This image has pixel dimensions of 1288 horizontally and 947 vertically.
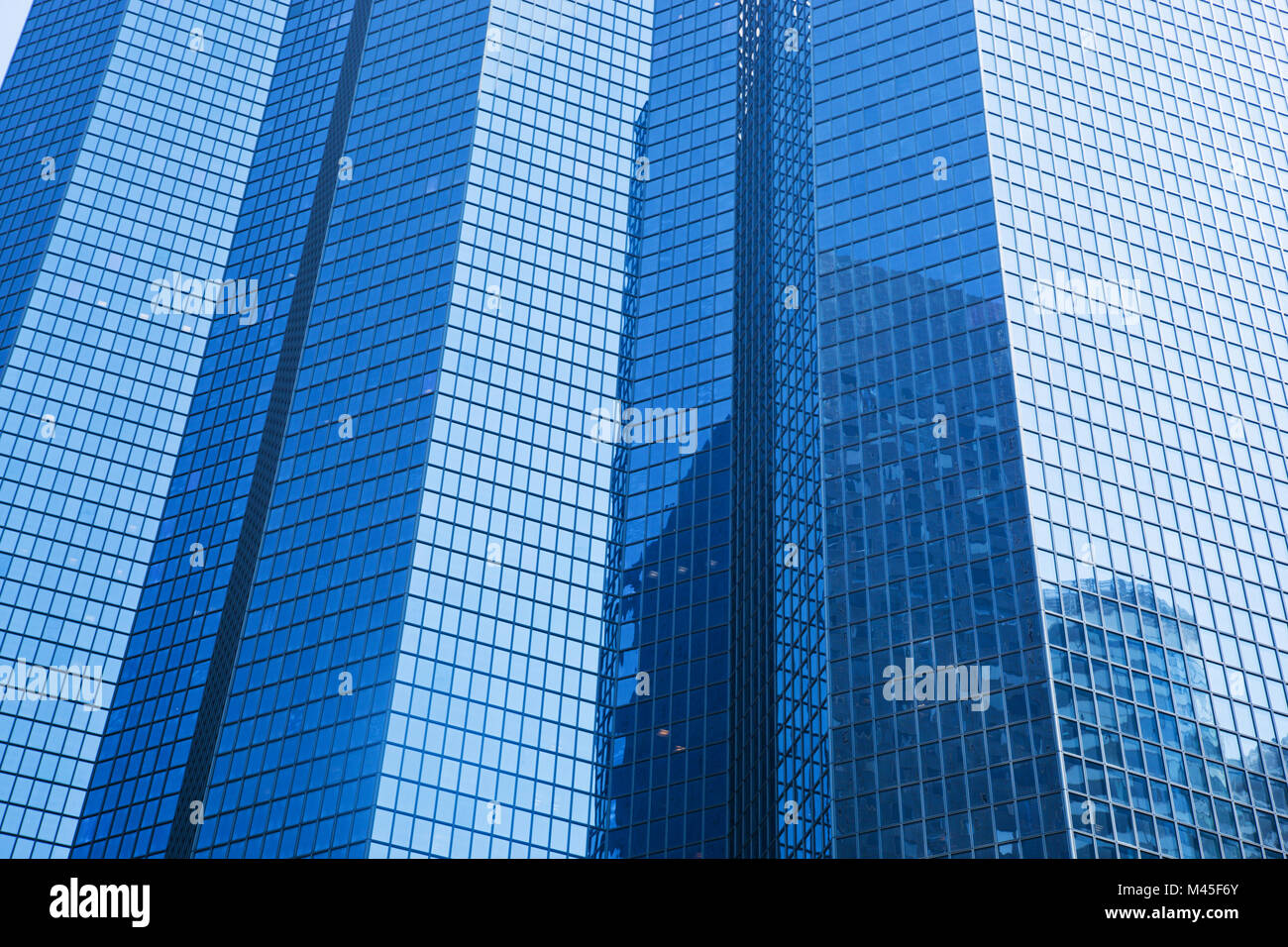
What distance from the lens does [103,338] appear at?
152 meters

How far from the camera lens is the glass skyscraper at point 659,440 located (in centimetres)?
8769

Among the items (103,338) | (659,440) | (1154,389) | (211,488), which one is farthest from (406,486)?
(1154,389)

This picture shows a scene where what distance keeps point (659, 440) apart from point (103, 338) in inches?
2261

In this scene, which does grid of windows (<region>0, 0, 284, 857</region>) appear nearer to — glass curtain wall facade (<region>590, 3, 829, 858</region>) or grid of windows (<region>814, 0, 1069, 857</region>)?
glass curtain wall facade (<region>590, 3, 829, 858</region>)

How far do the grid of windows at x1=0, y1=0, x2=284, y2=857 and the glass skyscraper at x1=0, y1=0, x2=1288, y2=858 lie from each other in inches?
19.2

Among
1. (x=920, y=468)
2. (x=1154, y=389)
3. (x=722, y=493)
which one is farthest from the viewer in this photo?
(x=722, y=493)

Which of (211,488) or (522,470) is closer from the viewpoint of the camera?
(522,470)

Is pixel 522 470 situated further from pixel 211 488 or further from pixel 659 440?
pixel 211 488

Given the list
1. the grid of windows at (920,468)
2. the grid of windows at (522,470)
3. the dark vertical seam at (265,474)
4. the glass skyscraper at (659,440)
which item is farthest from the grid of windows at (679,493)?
the dark vertical seam at (265,474)

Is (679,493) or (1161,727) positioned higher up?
(679,493)

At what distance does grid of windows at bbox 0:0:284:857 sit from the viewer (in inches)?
5197

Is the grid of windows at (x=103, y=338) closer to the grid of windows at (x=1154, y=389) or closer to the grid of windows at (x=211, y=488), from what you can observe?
the grid of windows at (x=211, y=488)
